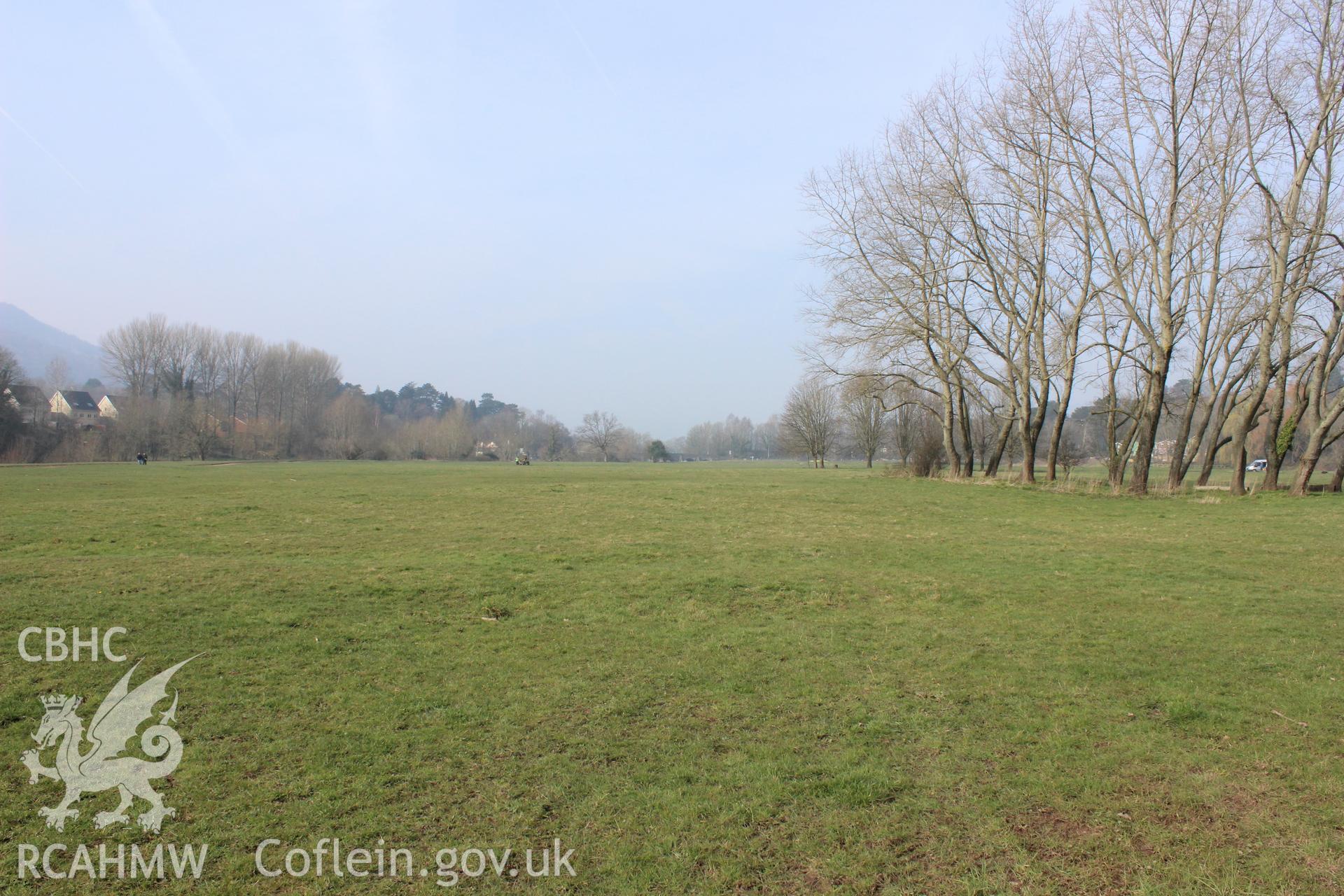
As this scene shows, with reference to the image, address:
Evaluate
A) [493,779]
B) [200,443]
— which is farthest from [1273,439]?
[200,443]

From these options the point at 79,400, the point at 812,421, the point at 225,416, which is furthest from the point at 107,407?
the point at 812,421

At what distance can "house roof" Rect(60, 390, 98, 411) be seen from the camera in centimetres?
10706

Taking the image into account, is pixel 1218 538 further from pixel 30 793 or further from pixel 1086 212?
pixel 30 793

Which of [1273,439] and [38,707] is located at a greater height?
[1273,439]

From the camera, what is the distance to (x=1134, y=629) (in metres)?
8.51

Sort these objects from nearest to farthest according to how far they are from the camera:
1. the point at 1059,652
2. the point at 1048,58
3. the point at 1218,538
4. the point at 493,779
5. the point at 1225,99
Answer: the point at 493,779 < the point at 1059,652 < the point at 1218,538 < the point at 1225,99 < the point at 1048,58

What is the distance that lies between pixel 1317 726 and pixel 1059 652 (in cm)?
224

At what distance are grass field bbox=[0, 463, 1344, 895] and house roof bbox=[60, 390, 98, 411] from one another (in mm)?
120329

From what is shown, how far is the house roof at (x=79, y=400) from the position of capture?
107 metres

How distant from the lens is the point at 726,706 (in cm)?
611

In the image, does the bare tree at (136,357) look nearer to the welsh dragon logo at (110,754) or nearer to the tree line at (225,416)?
the tree line at (225,416)

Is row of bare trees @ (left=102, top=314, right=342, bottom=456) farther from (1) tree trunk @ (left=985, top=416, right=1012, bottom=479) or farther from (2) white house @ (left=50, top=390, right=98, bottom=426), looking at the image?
(1) tree trunk @ (left=985, top=416, right=1012, bottom=479)

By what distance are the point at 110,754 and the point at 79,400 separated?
134m

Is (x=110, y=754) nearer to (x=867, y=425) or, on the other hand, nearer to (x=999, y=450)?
(x=999, y=450)
